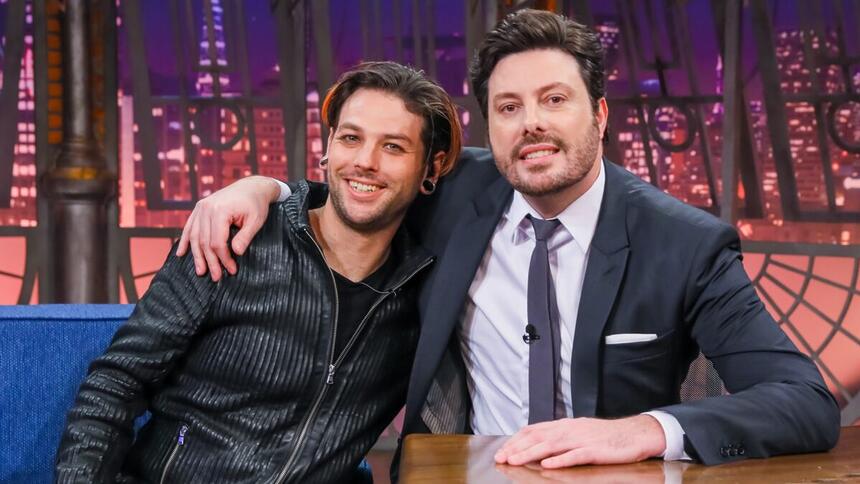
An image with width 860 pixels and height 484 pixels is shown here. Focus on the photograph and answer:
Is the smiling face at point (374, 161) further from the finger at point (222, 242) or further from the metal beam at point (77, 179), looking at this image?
the metal beam at point (77, 179)

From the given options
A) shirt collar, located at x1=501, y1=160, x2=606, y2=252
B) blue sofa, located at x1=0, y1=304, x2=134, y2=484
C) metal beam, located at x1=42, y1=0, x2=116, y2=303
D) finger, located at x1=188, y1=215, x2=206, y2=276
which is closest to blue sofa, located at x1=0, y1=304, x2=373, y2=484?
blue sofa, located at x1=0, y1=304, x2=134, y2=484

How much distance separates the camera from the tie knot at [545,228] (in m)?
1.74

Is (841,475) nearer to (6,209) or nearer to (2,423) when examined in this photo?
(2,423)

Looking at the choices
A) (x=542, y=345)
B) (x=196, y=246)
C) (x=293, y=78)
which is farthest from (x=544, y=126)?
(x=293, y=78)

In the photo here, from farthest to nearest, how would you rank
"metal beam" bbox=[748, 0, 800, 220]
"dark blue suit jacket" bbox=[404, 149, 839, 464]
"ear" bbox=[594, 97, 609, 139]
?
"metal beam" bbox=[748, 0, 800, 220] → "ear" bbox=[594, 97, 609, 139] → "dark blue suit jacket" bbox=[404, 149, 839, 464]

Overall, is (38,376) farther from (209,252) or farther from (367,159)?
(367,159)

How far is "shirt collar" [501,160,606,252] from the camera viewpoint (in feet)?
5.71

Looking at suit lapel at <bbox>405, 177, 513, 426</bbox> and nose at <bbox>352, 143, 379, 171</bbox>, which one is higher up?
nose at <bbox>352, 143, 379, 171</bbox>

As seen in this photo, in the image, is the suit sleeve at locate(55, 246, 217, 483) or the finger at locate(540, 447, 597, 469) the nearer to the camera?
the finger at locate(540, 447, 597, 469)

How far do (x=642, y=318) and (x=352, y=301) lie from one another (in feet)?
1.68

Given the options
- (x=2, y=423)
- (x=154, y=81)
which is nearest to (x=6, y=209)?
(x=154, y=81)

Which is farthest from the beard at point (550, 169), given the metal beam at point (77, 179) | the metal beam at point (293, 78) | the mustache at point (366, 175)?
the metal beam at point (77, 179)

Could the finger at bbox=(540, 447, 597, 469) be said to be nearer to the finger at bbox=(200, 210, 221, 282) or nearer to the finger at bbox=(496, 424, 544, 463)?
the finger at bbox=(496, 424, 544, 463)

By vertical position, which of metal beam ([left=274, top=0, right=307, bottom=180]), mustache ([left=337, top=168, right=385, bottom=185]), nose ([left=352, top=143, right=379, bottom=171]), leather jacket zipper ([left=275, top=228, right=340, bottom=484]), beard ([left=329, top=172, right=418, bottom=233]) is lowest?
leather jacket zipper ([left=275, top=228, right=340, bottom=484])
